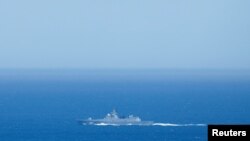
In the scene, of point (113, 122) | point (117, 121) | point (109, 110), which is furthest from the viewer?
point (109, 110)

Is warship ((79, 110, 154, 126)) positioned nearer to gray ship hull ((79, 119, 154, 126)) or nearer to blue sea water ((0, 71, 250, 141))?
gray ship hull ((79, 119, 154, 126))

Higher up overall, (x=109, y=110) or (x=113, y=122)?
(x=109, y=110)

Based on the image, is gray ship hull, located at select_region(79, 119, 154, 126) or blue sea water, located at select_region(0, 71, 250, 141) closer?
blue sea water, located at select_region(0, 71, 250, 141)

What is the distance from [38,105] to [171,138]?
3867 cm

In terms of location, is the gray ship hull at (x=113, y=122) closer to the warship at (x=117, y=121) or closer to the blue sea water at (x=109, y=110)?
the warship at (x=117, y=121)

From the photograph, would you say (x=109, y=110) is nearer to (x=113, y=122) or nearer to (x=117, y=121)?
(x=117, y=121)

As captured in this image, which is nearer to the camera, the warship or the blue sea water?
the blue sea water

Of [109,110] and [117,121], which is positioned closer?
[117,121]

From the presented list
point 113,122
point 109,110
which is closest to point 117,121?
point 113,122

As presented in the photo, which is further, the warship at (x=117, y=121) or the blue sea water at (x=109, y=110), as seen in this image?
the warship at (x=117, y=121)

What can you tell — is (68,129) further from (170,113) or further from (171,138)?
(170,113)

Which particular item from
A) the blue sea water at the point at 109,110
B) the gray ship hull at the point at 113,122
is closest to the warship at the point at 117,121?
the gray ship hull at the point at 113,122

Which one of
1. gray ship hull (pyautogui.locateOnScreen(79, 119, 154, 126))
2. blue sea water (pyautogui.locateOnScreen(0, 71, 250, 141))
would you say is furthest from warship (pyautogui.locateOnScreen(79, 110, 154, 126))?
blue sea water (pyautogui.locateOnScreen(0, 71, 250, 141))

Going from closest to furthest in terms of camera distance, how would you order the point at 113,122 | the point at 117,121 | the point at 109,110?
the point at 113,122 < the point at 117,121 < the point at 109,110
